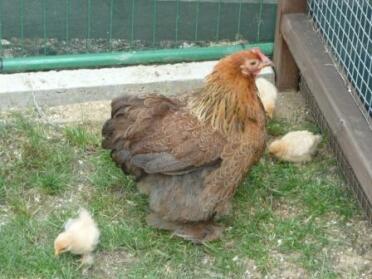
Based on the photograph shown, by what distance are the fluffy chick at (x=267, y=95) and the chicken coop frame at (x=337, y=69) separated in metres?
0.17

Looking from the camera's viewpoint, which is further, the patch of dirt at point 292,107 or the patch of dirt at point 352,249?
the patch of dirt at point 292,107

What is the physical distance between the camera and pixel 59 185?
414cm

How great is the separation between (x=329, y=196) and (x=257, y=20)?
4.36ft

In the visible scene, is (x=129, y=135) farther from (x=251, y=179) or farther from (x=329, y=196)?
(x=329, y=196)

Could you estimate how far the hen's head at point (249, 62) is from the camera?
3834 millimetres

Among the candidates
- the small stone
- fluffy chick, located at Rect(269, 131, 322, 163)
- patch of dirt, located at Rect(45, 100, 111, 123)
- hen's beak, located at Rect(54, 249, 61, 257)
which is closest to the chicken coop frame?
fluffy chick, located at Rect(269, 131, 322, 163)

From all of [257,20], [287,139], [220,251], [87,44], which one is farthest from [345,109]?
[87,44]

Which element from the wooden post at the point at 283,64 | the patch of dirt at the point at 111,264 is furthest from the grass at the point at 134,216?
the wooden post at the point at 283,64

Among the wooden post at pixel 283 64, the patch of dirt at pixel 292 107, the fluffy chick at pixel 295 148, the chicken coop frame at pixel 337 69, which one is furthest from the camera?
the wooden post at pixel 283 64

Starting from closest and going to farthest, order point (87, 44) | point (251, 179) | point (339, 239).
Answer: point (339, 239) < point (251, 179) < point (87, 44)

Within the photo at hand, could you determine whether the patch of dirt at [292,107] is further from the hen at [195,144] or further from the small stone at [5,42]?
the small stone at [5,42]

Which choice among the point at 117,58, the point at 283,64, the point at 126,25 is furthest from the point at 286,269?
the point at 126,25

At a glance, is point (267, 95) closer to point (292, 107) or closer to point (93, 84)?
point (292, 107)

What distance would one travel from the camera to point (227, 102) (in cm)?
385
